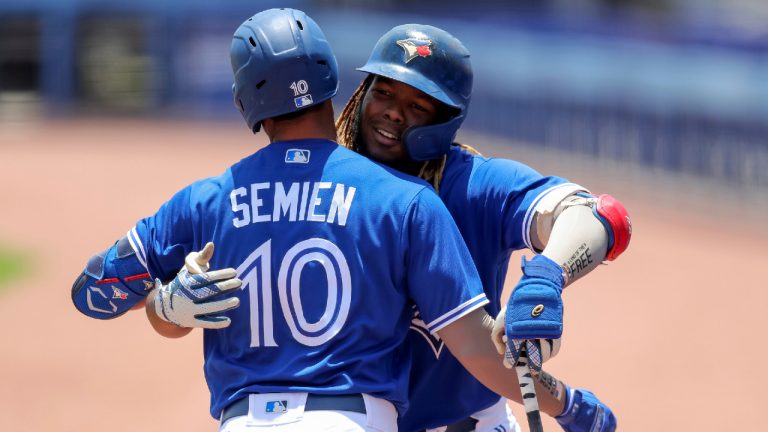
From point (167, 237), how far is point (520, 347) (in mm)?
1142

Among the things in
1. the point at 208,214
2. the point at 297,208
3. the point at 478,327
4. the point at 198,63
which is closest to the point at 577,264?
the point at 478,327

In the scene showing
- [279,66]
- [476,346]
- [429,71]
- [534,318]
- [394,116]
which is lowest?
[476,346]

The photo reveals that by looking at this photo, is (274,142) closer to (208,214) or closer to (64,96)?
(208,214)

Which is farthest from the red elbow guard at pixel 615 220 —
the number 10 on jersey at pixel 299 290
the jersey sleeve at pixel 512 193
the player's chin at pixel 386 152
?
the number 10 on jersey at pixel 299 290

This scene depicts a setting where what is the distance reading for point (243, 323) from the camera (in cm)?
359

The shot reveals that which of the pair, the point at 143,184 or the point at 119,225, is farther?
the point at 143,184

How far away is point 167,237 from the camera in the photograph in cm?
381

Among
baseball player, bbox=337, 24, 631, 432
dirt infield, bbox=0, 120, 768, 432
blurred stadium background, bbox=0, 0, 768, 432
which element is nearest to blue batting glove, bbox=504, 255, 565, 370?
baseball player, bbox=337, 24, 631, 432

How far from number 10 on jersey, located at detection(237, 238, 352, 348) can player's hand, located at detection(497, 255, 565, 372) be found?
0.47m

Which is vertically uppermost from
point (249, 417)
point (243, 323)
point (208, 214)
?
point (208, 214)

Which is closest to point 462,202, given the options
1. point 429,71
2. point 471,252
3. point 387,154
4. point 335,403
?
point 471,252

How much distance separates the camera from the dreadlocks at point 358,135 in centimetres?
416

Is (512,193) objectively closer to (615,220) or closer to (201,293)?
(615,220)

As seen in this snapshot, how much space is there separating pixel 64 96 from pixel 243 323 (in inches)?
799
